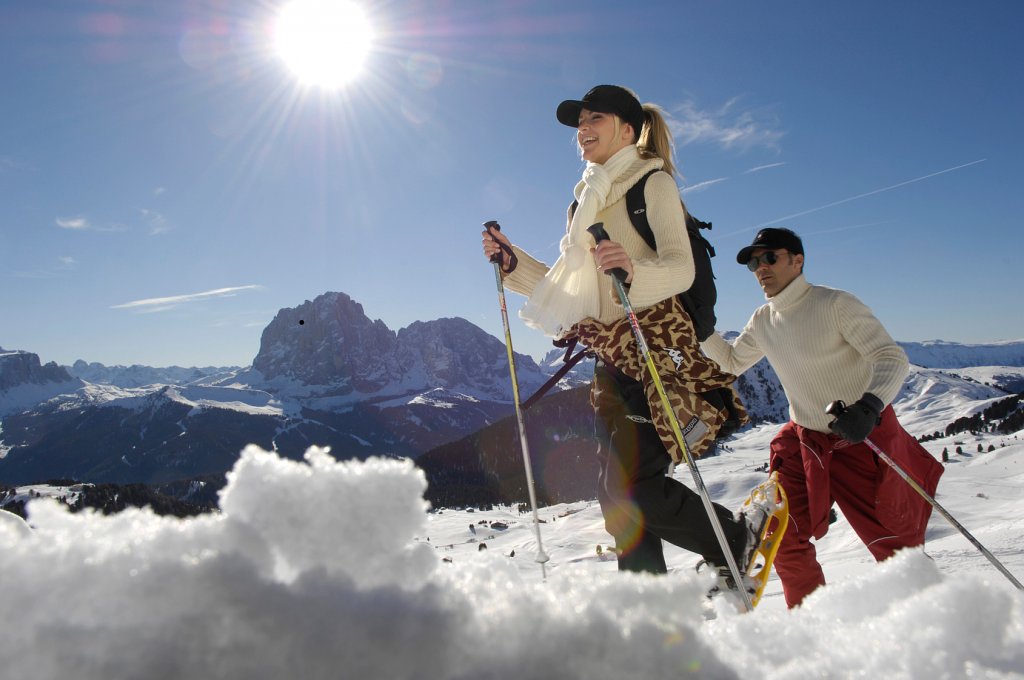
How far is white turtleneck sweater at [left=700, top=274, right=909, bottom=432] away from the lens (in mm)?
4547

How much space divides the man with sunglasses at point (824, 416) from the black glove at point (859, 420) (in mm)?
27

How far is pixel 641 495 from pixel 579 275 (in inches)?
56.7

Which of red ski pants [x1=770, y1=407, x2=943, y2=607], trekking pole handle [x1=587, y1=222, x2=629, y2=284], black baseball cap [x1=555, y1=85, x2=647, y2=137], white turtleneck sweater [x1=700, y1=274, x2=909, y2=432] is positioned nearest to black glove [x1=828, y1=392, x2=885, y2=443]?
white turtleneck sweater [x1=700, y1=274, x2=909, y2=432]

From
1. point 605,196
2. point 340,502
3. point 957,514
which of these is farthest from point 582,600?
point 957,514

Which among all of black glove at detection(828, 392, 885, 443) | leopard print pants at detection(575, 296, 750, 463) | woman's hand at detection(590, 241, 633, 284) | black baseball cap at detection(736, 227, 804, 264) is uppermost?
black baseball cap at detection(736, 227, 804, 264)

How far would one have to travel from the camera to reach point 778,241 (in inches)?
207

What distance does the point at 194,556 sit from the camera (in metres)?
0.81

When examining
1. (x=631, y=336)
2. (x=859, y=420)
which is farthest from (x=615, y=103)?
(x=859, y=420)

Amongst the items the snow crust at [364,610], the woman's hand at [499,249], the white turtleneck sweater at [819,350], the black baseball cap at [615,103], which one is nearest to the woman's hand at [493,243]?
the woman's hand at [499,249]

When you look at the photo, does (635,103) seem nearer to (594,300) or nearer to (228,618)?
(594,300)

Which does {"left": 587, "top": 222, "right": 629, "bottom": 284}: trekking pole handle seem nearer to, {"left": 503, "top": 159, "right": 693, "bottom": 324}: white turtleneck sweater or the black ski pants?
{"left": 503, "top": 159, "right": 693, "bottom": 324}: white turtleneck sweater

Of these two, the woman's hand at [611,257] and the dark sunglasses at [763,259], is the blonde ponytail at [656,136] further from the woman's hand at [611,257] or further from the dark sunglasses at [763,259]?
the dark sunglasses at [763,259]

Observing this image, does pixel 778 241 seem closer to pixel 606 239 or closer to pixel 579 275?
pixel 579 275

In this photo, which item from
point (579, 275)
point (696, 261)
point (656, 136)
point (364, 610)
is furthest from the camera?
point (656, 136)
